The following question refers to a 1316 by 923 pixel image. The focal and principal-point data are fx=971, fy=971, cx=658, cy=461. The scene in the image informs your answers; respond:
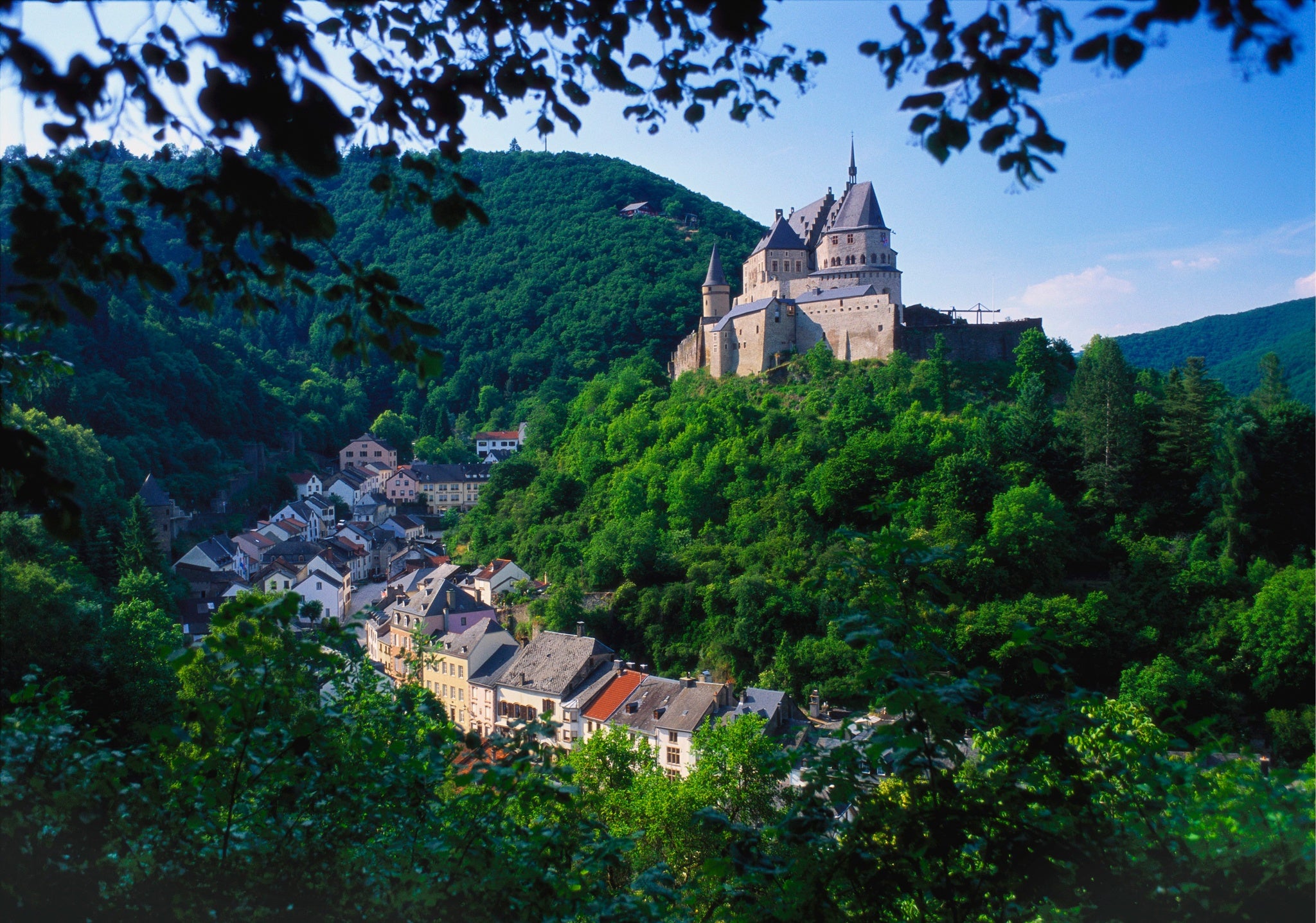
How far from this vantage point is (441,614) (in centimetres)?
3253

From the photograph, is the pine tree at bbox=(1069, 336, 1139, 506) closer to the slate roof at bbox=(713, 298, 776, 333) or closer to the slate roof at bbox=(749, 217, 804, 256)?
the slate roof at bbox=(713, 298, 776, 333)

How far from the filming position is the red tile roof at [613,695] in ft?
80.7

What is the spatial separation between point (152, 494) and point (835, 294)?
30.1 m

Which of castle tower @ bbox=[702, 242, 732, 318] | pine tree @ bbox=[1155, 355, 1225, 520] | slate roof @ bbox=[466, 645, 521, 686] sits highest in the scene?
castle tower @ bbox=[702, 242, 732, 318]

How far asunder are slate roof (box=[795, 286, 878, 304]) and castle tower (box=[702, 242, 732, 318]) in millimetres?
6723

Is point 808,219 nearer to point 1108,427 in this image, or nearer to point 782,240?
point 782,240

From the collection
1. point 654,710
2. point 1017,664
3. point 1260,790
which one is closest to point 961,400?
point 1017,664

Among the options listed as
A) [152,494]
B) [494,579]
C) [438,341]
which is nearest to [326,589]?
[494,579]

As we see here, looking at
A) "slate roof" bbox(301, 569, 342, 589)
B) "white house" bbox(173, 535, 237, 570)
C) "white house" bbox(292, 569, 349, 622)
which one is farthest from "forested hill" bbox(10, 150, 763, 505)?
"white house" bbox(292, 569, 349, 622)

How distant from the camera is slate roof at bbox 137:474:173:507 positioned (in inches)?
1613

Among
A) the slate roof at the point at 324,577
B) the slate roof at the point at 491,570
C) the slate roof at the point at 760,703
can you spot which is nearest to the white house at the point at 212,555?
the slate roof at the point at 324,577

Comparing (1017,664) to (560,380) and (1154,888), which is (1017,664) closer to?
(1154,888)

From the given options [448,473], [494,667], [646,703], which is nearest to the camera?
[646,703]

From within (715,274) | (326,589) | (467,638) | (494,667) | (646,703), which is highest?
(715,274)
